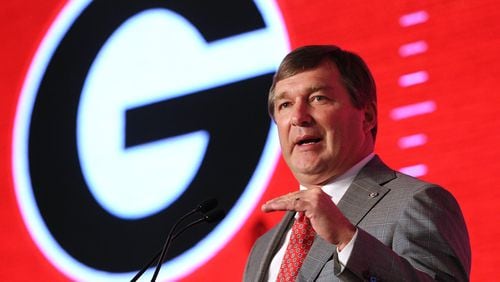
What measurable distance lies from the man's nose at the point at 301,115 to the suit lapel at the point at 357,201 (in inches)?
8.5

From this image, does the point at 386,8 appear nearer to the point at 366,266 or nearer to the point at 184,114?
the point at 184,114

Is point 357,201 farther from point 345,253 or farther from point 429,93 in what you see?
point 429,93

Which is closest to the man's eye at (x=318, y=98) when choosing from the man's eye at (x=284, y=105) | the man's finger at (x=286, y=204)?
the man's eye at (x=284, y=105)

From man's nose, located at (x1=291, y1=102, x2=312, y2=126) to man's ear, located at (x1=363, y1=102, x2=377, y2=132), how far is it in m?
0.20

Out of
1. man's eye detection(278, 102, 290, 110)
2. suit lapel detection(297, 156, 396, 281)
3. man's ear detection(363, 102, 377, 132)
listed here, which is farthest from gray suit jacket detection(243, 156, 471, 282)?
man's eye detection(278, 102, 290, 110)

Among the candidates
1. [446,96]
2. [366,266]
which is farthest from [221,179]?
[366,266]

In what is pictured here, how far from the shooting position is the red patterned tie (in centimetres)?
231

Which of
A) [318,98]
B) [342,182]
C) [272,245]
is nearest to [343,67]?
[318,98]

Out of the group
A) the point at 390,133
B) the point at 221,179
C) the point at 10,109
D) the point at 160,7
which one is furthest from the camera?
the point at 10,109

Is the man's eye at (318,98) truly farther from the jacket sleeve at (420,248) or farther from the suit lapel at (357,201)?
the jacket sleeve at (420,248)

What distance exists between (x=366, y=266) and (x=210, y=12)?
6.11ft

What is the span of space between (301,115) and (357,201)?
313mm

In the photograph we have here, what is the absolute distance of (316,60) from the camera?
2543mm

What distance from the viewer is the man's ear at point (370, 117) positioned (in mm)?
2586
